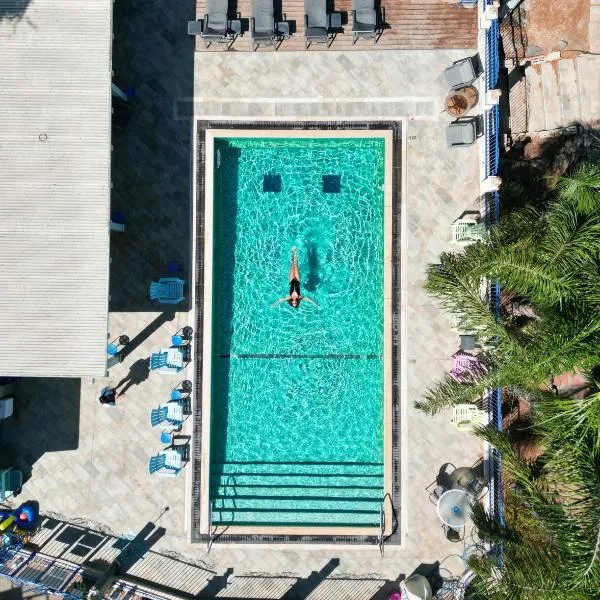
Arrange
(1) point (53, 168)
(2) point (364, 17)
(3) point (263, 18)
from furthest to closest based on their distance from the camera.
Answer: (3) point (263, 18)
(2) point (364, 17)
(1) point (53, 168)

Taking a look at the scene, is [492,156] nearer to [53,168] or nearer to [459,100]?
[459,100]

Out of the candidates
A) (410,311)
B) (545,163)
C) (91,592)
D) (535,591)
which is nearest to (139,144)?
(410,311)

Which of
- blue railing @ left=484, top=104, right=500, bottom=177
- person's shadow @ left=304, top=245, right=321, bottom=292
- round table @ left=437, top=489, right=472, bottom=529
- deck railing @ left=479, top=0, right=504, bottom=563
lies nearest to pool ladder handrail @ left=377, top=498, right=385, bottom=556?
round table @ left=437, top=489, right=472, bottom=529

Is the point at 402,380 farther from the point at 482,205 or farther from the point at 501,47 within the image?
the point at 501,47

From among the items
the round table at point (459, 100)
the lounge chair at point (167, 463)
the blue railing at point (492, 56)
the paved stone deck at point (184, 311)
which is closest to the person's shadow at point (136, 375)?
the paved stone deck at point (184, 311)

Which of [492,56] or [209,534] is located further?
[209,534]

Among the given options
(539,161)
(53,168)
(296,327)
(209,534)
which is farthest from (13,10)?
(209,534)

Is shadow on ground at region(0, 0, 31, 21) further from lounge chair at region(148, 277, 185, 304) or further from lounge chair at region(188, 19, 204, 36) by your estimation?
lounge chair at region(148, 277, 185, 304)
